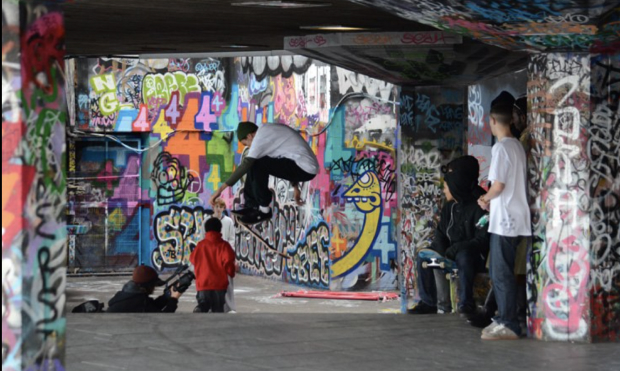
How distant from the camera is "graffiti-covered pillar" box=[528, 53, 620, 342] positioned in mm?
10164

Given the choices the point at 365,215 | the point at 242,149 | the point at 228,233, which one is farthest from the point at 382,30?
the point at 242,149

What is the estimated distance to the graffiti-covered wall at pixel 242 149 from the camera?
24.5 metres

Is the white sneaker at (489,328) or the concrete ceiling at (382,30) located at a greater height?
the concrete ceiling at (382,30)

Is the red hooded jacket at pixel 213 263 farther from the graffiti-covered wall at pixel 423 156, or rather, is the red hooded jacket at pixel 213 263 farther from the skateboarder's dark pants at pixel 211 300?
the graffiti-covered wall at pixel 423 156

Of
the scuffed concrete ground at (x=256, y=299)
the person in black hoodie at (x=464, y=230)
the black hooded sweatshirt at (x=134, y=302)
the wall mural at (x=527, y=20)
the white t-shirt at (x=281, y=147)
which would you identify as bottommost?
the scuffed concrete ground at (x=256, y=299)

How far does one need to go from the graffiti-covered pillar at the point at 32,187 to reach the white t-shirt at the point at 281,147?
6205mm

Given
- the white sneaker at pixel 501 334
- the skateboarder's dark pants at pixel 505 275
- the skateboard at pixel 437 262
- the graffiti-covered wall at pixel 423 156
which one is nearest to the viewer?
the skateboarder's dark pants at pixel 505 275

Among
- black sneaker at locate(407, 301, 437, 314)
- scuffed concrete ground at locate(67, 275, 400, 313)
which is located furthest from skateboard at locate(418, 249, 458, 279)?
scuffed concrete ground at locate(67, 275, 400, 313)

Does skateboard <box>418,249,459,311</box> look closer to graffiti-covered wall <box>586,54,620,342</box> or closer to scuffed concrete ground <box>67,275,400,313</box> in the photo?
graffiti-covered wall <box>586,54,620,342</box>

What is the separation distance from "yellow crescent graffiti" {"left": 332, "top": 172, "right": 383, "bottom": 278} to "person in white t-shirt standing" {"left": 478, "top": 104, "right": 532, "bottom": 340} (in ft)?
45.8

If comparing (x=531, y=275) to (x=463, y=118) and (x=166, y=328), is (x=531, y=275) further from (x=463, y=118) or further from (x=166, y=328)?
(x=463, y=118)

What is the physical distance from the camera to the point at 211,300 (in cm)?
1600

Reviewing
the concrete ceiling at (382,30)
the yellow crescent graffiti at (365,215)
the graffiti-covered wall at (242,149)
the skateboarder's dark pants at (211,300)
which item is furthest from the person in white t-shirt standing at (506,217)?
the yellow crescent graffiti at (365,215)

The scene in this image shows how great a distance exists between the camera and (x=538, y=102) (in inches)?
412
